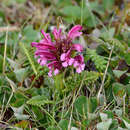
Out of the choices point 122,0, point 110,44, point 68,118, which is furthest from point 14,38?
point 122,0

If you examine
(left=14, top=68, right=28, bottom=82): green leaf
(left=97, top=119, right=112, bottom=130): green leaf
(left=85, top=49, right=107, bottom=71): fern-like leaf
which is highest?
(left=85, top=49, right=107, bottom=71): fern-like leaf

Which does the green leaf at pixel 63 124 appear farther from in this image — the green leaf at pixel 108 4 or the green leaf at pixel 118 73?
the green leaf at pixel 108 4

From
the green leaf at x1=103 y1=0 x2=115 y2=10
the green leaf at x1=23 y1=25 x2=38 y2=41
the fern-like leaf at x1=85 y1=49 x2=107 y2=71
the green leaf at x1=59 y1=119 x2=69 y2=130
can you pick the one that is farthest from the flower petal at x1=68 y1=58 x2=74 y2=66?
the green leaf at x1=103 y1=0 x2=115 y2=10

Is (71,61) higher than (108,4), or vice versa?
(108,4)

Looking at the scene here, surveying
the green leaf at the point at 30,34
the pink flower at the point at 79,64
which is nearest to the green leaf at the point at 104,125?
the pink flower at the point at 79,64

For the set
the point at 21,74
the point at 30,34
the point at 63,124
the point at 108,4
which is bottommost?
the point at 63,124

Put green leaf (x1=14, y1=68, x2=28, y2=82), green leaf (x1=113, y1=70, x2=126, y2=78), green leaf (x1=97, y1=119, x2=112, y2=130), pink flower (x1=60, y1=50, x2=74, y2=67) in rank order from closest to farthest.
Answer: green leaf (x1=97, y1=119, x2=112, y2=130) → pink flower (x1=60, y1=50, x2=74, y2=67) → green leaf (x1=113, y1=70, x2=126, y2=78) → green leaf (x1=14, y1=68, x2=28, y2=82)

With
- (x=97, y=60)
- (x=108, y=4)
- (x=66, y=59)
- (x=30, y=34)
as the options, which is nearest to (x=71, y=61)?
(x=66, y=59)

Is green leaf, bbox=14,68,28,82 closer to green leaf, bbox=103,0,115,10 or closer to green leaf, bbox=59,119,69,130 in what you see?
green leaf, bbox=59,119,69,130

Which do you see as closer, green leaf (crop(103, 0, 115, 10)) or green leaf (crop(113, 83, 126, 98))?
green leaf (crop(113, 83, 126, 98))

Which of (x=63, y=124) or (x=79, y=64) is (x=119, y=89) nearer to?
(x=79, y=64)

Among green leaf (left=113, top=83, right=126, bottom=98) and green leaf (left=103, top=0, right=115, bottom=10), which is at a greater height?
green leaf (left=103, top=0, right=115, bottom=10)

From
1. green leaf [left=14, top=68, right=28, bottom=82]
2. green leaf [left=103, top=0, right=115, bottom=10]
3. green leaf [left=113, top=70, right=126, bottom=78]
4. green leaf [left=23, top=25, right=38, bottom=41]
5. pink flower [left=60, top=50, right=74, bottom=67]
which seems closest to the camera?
pink flower [left=60, top=50, right=74, bottom=67]
